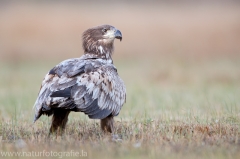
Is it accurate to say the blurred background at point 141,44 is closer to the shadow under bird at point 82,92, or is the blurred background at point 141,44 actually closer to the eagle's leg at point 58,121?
the shadow under bird at point 82,92

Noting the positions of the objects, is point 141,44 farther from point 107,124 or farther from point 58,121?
point 58,121

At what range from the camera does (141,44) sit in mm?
27062

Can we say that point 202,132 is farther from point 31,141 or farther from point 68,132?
point 31,141

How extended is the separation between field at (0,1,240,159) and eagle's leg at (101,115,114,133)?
0.42 ft

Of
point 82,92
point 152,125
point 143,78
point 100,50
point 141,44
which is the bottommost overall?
point 152,125

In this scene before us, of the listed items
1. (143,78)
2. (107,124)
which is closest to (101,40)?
(107,124)

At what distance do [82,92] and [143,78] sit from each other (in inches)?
442

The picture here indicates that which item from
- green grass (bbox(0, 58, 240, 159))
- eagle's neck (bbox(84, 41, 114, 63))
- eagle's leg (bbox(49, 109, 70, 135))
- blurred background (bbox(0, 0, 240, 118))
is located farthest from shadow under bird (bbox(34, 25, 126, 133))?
blurred background (bbox(0, 0, 240, 118))

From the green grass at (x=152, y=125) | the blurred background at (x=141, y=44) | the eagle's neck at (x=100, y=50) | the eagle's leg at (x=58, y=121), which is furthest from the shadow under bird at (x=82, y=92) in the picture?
the blurred background at (x=141, y=44)

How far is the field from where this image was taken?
6.81 metres

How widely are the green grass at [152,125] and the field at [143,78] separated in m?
0.01

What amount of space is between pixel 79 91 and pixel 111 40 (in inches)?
74.4

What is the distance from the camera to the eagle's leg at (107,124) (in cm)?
793

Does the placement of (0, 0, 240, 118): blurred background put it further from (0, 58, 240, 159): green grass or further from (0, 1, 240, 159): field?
(0, 58, 240, 159): green grass
